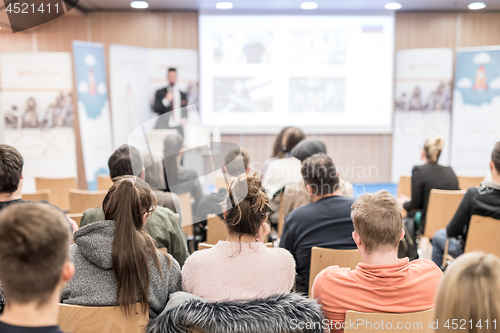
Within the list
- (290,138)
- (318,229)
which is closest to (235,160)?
(290,138)

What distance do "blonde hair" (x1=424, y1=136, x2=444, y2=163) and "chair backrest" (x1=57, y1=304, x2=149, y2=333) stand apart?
2.97m

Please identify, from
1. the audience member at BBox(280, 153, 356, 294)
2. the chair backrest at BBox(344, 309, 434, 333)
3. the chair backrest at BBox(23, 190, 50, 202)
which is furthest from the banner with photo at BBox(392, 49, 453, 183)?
the chair backrest at BBox(344, 309, 434, 333)

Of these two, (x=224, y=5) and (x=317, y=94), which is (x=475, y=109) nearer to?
(x=317, y=94)

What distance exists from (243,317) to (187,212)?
188 centimetres

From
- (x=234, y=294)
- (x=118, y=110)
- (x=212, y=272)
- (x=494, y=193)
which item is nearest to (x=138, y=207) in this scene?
(x=212, y=272)

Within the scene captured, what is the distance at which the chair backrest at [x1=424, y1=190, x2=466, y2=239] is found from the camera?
318cm

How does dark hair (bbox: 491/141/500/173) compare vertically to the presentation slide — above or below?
below

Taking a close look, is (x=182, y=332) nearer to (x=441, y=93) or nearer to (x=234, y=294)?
(x=234, y=294)

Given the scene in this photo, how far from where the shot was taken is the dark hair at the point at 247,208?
155cm

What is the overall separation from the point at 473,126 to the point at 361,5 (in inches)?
104

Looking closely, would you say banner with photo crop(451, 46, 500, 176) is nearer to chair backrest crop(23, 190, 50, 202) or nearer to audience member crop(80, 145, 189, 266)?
audience member crop(80, 145, 189, 266)

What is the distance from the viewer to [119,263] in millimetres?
1389

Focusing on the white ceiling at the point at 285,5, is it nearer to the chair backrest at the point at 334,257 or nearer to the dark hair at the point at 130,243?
the chair backrest at the point at 334,257

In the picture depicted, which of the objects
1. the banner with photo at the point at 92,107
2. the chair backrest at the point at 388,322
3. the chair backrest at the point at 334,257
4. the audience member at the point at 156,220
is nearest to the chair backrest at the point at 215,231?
the audience member at the point at 156,220
